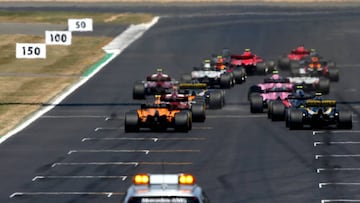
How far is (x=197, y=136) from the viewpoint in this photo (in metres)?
51.0

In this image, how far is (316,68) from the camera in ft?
245

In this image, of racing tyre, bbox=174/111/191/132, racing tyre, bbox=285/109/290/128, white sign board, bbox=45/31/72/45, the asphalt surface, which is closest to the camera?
the asphalt surface

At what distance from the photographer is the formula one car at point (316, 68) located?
72.5m

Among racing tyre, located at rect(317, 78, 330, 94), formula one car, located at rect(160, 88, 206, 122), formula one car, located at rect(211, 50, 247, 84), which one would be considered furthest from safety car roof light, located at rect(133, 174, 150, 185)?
formula one car, located at rect(211, 50, 247, 84)

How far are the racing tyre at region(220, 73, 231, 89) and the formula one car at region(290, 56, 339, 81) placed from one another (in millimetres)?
3959

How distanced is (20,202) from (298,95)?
2109cm

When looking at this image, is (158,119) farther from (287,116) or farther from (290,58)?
(290,58)

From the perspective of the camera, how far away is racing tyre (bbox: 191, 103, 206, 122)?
2137 inches

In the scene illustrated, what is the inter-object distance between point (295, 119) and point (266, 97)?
6780 mm

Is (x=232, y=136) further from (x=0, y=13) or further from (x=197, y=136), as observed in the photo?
(x=0, y=13)

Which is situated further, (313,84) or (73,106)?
(313,84)

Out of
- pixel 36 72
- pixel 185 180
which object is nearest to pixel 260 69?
pixel 36 72

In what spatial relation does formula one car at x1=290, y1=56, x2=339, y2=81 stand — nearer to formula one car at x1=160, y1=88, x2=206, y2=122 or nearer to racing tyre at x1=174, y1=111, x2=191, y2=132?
formula one car at x1=160, y1=88, x2=206, y2=122

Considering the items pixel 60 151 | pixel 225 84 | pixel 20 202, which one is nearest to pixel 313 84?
pixel 225 84
